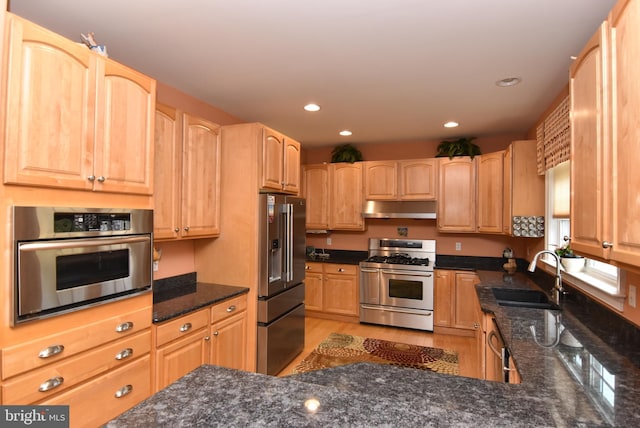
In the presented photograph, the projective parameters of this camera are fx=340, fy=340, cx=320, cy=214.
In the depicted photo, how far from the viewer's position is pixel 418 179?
4.71 m

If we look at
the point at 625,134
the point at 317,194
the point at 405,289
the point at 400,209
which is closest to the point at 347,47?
the point at 625,134

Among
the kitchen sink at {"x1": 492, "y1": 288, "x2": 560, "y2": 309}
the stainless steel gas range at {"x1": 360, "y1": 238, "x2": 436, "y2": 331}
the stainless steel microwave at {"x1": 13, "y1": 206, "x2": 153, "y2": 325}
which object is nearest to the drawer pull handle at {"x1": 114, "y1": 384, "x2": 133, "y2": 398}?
the stainless steel microwave at {"x1": 13, "y1": 206, "x2": 153, "y2": 325}

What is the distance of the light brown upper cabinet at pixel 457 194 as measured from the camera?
4.44 m

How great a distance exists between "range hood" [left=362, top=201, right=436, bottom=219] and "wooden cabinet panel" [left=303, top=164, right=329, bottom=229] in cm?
63

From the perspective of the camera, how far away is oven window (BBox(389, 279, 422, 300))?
14.7ft

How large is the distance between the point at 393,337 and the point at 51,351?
356cm

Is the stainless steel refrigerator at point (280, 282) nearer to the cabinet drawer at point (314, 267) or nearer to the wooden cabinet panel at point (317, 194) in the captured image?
the cabinet drawer at point (314, 267)

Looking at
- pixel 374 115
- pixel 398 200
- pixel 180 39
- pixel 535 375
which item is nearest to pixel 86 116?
pixel 180 39

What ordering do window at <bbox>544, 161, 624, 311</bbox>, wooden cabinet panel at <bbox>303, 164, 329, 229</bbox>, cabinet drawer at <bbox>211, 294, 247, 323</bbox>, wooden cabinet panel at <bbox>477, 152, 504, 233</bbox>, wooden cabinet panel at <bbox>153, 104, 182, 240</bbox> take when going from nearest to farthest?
window at <bbox>544, 161, 624, 311</bbox> → wooden cabinet panel at <bbox>153, 104, 182, 240</bbox> → cabinet drawer at <bbox>211, 294, 247, 323</bbox> → wooden cabinet panel at <bbox>477, 152, 504, 233</bbox> → wooden cabinet panel at <bbox>303, 164, 329, 229</bbox>

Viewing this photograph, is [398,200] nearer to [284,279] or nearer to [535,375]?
[284,279]

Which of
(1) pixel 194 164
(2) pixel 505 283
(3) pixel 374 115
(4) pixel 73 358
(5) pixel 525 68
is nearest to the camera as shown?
(4) pixel 73 358

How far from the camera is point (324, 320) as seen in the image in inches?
194

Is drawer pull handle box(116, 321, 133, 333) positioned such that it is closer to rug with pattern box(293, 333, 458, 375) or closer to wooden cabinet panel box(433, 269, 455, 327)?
rug with pattern box(293, 333, 458, 375)

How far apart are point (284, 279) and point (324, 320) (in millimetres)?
1898
